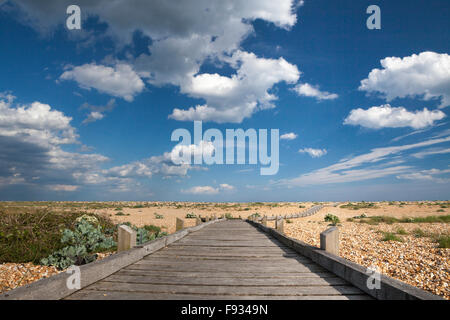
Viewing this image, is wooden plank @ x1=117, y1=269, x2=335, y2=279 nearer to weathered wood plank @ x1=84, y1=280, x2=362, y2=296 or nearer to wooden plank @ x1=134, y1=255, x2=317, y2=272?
wooden plank @ x1=134, y1=255, x2=317, y2=272

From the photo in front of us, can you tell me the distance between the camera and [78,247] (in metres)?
7.64

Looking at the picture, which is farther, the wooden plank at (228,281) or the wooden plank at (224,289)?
the wooden plank at (228,281)

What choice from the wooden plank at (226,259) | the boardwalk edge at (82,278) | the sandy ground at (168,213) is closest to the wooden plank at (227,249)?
A: the wooden plank at (226,259)

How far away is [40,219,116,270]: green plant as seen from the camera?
7242 mm

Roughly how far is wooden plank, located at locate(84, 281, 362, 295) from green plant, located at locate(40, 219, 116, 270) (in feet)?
14.6

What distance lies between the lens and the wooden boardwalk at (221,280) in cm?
339

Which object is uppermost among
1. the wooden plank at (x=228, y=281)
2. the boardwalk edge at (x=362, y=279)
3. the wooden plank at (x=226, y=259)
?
the boardwalk edge at (x=362, y=279)

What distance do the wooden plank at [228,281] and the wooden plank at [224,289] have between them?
0.12 metres

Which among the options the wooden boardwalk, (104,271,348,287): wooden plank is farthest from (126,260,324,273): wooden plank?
(104,271,348,287): wooden plank

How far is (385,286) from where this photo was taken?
9.92ft

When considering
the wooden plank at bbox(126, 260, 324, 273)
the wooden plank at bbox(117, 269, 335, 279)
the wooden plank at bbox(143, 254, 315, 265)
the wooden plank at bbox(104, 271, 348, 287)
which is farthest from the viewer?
the wooden plank at bbox(143, 254, 315, 265)

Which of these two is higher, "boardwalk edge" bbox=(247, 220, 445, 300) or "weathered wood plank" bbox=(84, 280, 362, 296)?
"boardwalk edge" bbox=(247, 220, 445, 300)

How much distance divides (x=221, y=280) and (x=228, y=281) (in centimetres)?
12

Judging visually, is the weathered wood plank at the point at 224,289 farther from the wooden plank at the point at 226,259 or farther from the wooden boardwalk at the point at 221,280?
the wooden plank at the point at 226,259
